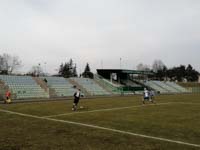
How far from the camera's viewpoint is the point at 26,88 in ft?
169

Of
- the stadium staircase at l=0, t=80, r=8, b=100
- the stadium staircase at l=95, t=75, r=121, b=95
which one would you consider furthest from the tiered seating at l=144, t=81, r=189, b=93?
the stadium staircase at l=0, t=80, r=8, b=100

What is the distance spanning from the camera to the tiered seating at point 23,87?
48.7 meters

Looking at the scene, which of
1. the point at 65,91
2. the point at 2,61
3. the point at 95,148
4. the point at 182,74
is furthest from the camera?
the point at 182,74

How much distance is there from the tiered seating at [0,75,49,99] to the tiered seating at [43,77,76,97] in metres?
3.57

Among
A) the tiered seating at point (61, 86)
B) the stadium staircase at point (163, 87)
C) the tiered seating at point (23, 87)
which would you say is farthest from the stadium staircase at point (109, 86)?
the tiered seating at point (23, 87)

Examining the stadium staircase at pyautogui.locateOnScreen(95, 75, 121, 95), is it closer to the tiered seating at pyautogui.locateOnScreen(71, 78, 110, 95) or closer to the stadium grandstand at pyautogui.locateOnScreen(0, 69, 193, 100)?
the stadium grandstand at pyautogui.locateOnScreen(0, 69, 193, 100)

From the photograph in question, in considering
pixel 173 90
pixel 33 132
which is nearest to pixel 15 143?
pixel 33 132

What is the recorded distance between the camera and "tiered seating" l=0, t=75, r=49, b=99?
48719 mm

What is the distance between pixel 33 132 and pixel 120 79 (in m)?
63.7

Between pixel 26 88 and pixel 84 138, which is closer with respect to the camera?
pixel 84 138

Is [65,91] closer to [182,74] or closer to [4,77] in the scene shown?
[4,77]

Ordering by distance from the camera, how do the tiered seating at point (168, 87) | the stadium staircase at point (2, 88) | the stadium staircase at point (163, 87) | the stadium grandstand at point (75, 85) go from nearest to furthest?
the stadium staircase at point (2, 88) → the stadium grandstand at point (75, 85) → the stadium staircase at point (163, 87) → the tiered seating at point (168, 87)

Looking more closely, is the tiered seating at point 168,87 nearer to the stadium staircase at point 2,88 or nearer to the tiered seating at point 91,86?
the tiered seating at point 91,86

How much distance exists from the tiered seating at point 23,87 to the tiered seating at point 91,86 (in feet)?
39.0
